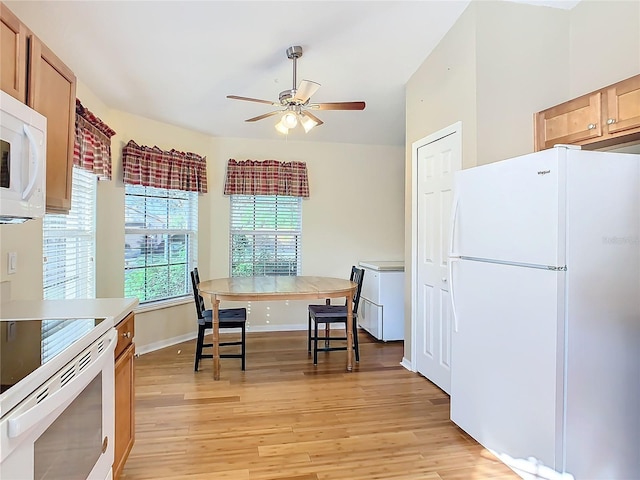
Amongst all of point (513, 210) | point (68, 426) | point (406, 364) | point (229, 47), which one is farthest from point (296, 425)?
point (229, 47)

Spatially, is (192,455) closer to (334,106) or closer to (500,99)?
(334,106)

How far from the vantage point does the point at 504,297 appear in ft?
6.83

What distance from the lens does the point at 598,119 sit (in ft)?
7.47

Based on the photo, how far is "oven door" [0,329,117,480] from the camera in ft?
3.08

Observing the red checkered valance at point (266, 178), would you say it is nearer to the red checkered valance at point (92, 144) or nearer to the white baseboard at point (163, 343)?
the red checkered valance at point (92, 144)

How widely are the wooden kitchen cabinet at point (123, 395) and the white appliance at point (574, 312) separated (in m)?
1.92

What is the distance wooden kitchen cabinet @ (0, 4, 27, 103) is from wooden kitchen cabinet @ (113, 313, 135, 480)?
104cm

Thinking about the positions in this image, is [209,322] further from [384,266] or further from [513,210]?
[513,210]

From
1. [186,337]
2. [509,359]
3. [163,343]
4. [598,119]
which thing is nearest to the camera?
[509,359]

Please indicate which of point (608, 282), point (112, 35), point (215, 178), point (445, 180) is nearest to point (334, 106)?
point (445, 180)

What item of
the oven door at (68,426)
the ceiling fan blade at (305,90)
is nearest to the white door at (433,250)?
the ceiling fan blade at (305,90)

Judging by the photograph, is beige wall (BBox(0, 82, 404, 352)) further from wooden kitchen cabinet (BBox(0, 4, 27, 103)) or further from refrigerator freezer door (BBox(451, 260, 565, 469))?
refrigerator freezer door (BBox(451, 260, 565, 469))

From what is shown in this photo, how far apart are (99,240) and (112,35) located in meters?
1.76

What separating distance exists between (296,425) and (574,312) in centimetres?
175
